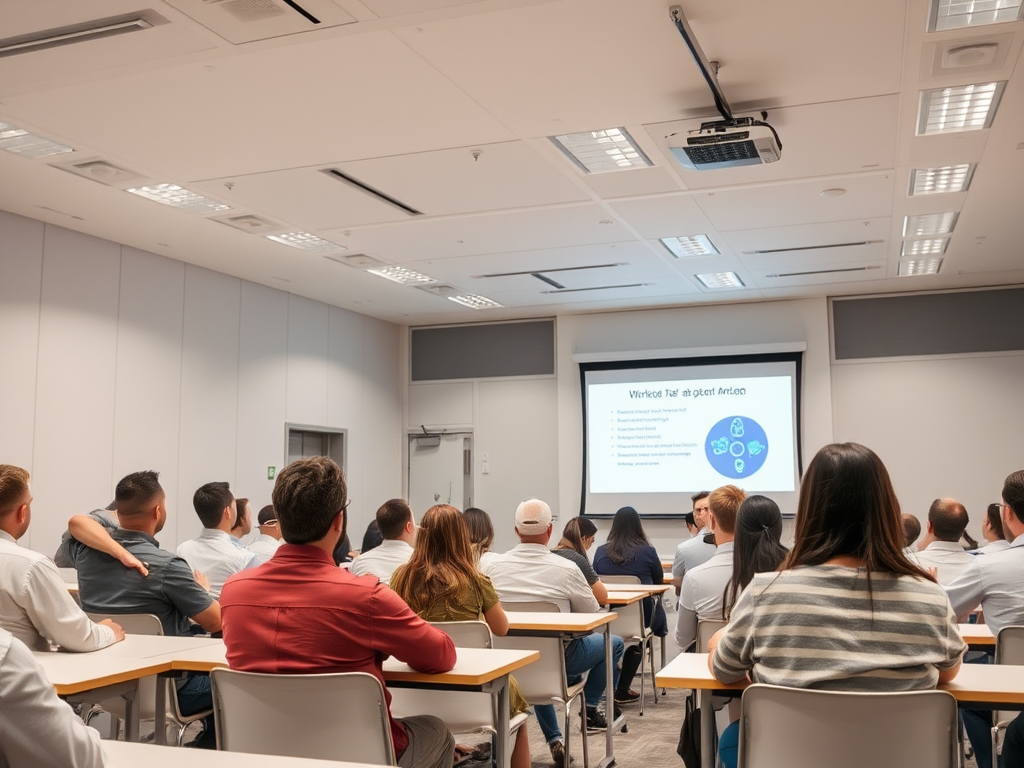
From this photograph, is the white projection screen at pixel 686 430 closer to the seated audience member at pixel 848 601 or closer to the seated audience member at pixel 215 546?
the seated audience member at pixel 215 546

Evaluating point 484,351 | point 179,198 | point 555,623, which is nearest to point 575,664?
point 555,623

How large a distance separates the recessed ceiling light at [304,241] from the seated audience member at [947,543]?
5160 mm

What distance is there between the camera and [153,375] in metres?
8.38

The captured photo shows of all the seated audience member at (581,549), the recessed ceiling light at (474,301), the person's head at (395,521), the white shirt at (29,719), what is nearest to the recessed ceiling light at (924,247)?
the seated audience member at (581,549)

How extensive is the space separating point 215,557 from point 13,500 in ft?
7.20

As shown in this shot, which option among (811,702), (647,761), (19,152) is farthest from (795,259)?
(811,702)

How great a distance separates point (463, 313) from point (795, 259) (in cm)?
424

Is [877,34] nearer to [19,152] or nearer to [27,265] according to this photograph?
[19,152]

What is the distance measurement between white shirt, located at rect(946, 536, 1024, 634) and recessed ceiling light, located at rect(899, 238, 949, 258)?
5.11 metres

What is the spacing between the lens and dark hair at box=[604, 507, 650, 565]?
6602 mm

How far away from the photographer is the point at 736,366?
420 inches

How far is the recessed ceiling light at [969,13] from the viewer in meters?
4.06

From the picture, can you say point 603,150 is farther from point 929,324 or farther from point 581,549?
point 929,324

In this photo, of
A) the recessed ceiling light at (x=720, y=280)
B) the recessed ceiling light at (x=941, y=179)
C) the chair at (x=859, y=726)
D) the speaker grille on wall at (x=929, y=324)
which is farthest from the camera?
the speaker grille on wall at (x=929, y=324)
